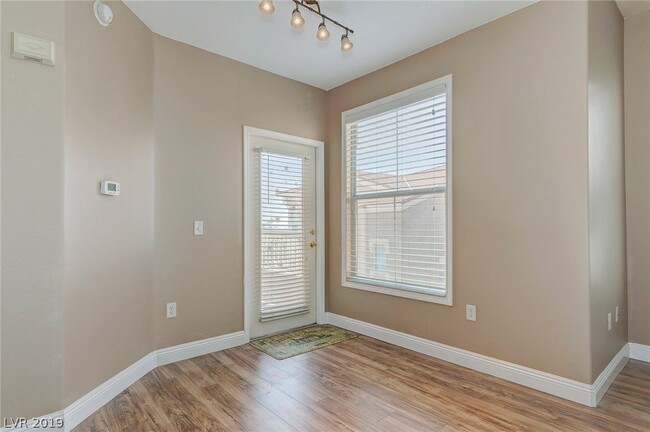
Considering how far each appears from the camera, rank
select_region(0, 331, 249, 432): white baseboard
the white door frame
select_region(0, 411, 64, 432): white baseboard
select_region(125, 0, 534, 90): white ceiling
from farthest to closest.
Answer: the white door frame < select_region(125, 0, 534, 90): white ceiling < select_region(0, 331, 249, 432): white baseboard < select_region(0, 411, 64, 432): white baseboard

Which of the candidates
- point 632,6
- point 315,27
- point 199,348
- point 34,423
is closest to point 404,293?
point 199,348

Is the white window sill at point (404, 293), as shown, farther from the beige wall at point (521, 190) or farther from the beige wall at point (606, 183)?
the beige wall at point (606, 183)

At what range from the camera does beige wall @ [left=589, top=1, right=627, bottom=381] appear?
7.79ft

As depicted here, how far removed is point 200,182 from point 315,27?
5.31ft

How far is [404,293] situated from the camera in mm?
3346

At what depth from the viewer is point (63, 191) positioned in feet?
6.73

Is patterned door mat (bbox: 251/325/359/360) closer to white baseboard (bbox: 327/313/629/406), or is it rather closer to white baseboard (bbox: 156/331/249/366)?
white baseboard (bbox: 156/331/249/366)

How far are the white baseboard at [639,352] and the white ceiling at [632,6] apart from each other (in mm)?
2741

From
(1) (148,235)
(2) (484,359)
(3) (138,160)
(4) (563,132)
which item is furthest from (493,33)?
(1) (148,235)

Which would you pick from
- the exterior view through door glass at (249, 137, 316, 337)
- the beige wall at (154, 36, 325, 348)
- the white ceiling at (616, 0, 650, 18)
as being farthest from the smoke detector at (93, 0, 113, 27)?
the white ceiling at (616, 0, 650, 18)

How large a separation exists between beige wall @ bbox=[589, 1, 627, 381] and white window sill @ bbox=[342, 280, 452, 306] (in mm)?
1016

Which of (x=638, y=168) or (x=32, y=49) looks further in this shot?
(x=638, y=168)

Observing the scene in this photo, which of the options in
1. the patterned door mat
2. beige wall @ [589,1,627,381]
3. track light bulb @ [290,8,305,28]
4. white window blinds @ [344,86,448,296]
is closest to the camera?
track light bulb @ [290,8,305,28]

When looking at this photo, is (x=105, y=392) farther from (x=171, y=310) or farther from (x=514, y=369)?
(x=514, y=369)
